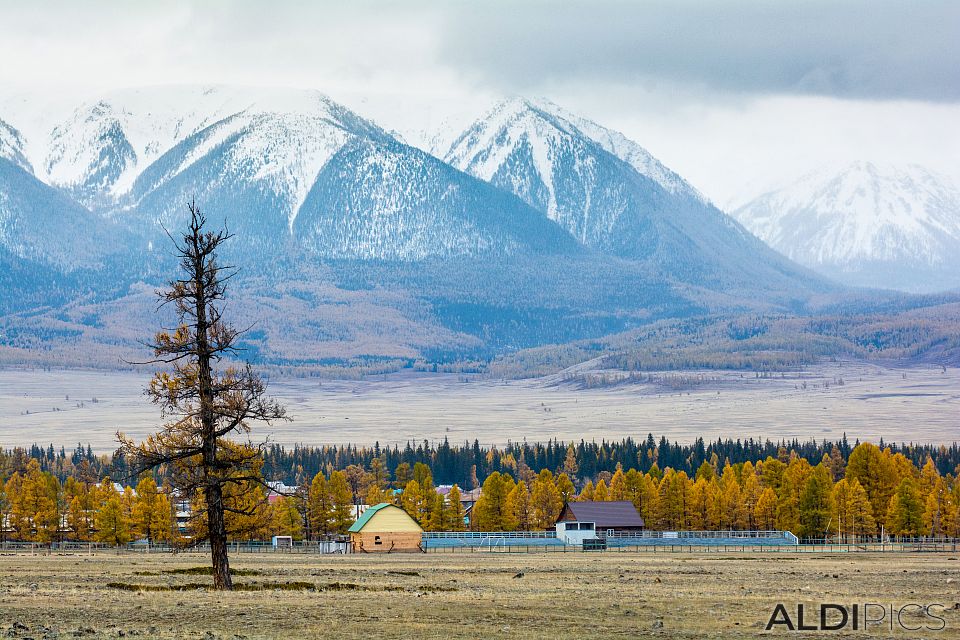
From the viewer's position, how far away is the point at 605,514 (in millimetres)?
116250

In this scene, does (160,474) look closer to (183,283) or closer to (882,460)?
(882,460)

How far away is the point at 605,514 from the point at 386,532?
21.3 m

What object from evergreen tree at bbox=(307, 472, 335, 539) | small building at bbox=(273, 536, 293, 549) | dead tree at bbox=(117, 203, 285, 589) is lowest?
small building at bbox=(273, 536, 293, 549)

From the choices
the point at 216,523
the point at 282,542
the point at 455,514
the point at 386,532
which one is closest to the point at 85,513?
the point at 282,542

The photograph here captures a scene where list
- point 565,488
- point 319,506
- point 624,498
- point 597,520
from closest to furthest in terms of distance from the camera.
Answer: point 597,520, point 319,506, point 624,498, point 565,488

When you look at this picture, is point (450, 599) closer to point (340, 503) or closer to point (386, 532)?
point (386, 532)

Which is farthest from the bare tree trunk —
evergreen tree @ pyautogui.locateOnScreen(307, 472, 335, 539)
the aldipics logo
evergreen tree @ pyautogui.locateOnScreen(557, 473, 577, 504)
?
evergreen tree @ pyautogui.locateOnScreen(557, 473, 577, 504)

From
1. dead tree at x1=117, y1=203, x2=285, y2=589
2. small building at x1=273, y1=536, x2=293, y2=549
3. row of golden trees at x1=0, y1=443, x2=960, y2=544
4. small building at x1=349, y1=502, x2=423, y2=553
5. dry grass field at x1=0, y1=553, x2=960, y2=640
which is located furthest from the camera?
row of golden trees at x1=0, y1=443, x2=960, y2=544

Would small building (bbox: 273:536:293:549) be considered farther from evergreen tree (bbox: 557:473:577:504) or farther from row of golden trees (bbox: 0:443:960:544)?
evergreen tree (bbox: 557:473:577:504)

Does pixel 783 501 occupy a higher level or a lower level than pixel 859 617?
higher

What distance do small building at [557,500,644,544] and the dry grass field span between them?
152 ft

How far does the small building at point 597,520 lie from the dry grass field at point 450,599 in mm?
46204

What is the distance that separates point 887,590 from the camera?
49906 mm

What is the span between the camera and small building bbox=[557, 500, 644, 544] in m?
114
